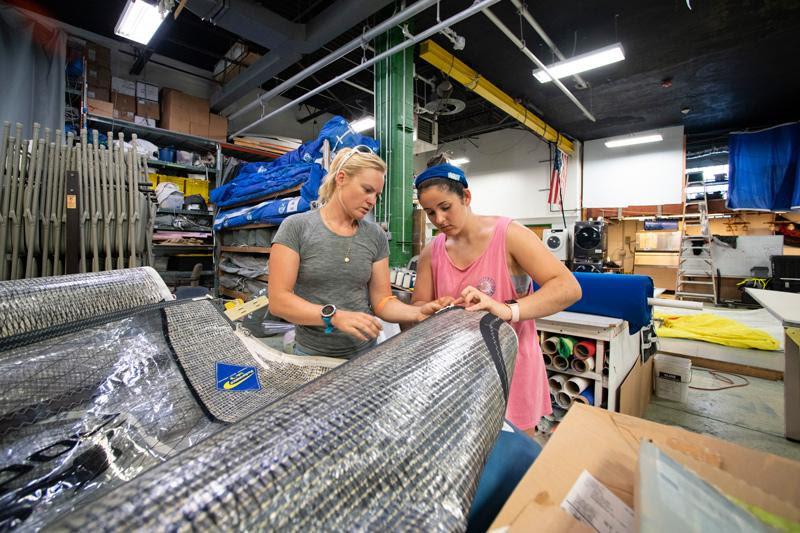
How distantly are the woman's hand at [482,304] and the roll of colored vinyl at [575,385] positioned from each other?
1.45 m

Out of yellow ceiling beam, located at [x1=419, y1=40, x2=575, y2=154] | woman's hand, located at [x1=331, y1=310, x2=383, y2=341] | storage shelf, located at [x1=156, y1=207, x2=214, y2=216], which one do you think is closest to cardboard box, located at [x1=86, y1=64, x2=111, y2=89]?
storage shelf, located at [x1=156, y1=207, x2=214, y2=216]

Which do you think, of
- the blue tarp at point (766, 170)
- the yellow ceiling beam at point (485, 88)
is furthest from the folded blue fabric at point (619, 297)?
the blue tarp at point (766, 170)

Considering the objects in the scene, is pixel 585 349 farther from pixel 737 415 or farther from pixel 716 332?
pixel 716 332

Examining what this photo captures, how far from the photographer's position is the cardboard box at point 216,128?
6008mm

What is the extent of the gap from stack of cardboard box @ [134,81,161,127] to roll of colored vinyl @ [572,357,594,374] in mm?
6667

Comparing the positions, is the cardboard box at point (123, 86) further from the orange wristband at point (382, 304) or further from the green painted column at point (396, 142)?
the orange wristband at point (382, 304)

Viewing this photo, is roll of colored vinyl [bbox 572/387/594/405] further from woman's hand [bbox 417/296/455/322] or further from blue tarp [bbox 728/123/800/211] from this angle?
blue tarp [bbox 728/123/800/211]

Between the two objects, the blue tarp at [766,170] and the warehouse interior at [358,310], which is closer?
the warehouse interior at [358,310]

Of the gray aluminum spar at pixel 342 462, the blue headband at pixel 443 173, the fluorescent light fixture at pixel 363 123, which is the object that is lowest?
the gray aluminum spar at pixel 342 462

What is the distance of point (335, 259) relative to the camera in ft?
4.04

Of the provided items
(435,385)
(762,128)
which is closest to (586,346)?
(435,385)

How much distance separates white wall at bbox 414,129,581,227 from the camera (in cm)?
885

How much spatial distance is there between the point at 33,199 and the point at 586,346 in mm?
3417

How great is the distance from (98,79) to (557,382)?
696cm
